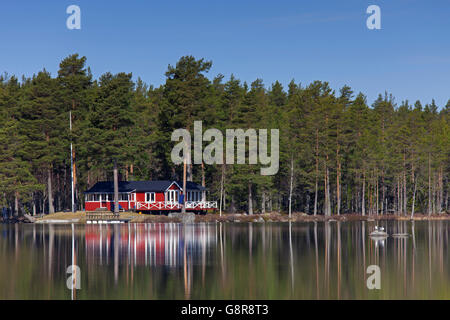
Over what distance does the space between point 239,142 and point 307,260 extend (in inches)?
2187

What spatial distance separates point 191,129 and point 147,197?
1088 cm

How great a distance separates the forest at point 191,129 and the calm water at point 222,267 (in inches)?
1332

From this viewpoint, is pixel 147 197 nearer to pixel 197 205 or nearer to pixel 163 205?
pixel 163 205

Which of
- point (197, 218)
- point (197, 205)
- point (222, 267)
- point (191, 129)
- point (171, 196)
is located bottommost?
point (197, 218)

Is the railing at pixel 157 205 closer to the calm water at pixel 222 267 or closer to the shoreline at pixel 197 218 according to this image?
the shoreline at pixel 197 218

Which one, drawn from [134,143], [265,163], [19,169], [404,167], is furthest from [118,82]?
[404,167]

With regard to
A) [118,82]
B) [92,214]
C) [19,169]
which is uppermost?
[118,82]

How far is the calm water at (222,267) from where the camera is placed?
24.1 m

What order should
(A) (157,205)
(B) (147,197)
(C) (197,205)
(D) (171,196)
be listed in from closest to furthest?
(A) (157,205) < (C) (197,205) < (B) (147,197) < (D) (171,196)

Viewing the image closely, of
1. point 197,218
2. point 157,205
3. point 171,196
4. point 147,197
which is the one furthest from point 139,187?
point 197,218

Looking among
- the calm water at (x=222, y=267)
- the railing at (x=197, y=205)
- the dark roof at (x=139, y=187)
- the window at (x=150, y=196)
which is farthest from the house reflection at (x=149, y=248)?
the dark roof at (x=139, y=187)

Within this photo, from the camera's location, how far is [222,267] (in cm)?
3161

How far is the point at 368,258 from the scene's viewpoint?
3591 cm
